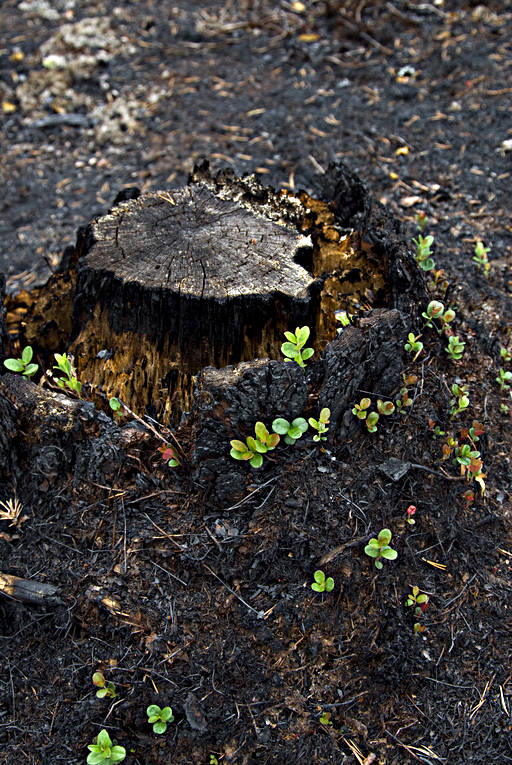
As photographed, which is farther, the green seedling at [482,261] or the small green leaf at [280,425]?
the green seedling at [482,261]

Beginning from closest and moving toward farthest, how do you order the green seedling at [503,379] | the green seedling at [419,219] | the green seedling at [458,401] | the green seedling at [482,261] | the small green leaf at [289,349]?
the small green leaf at [289,349] < the green seedling at [458,401] < the green seedling at [503,379] < the green seedling at [482,261] < the green seedling at [419,219]

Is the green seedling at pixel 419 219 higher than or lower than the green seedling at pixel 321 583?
higher

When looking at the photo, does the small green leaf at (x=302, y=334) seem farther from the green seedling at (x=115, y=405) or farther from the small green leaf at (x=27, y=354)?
the small green leaf at (x=27, y=354)

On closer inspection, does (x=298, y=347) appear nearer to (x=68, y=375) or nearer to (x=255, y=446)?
(x=255, y=446)

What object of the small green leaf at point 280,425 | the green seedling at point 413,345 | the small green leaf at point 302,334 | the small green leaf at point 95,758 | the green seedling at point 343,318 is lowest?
the small green leaf at point 95,758

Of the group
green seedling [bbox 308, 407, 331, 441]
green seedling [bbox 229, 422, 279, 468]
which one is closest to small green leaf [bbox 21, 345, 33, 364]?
green seedling [bbox 229, 422, 279, 468]

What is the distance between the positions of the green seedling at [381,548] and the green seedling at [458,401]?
0.78 meters

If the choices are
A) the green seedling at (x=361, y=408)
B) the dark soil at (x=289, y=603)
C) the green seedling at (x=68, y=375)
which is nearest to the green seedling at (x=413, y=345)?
the dark soil at (x=289, y=603)

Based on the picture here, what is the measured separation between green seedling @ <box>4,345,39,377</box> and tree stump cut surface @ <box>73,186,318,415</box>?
213 mm

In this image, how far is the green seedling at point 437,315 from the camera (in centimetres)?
305

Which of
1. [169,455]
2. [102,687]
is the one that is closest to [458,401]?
[169,455]

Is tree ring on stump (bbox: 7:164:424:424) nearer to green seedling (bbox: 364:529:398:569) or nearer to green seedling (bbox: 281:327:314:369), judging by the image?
green seedling (bbox: 281:327:314:369)

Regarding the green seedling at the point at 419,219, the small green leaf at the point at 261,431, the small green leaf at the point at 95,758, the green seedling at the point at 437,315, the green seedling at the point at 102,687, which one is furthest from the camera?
the green seedling at the point at 419,219

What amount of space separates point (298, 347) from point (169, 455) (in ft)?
2.39
